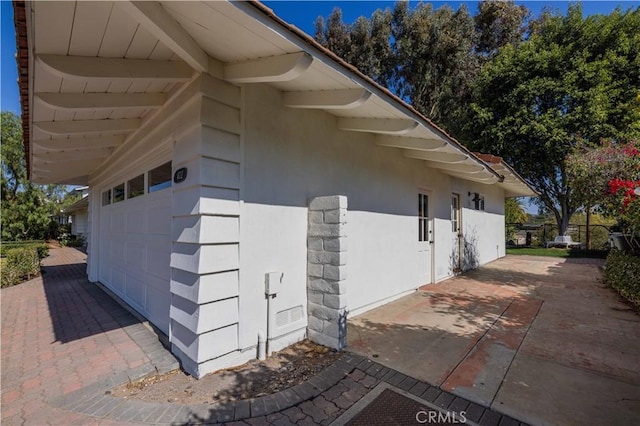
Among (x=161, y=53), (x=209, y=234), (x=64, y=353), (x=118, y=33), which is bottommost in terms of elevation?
(x=64, y=353)

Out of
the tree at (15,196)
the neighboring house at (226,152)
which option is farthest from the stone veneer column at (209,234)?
the tree at (15,196)

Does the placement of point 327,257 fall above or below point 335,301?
above

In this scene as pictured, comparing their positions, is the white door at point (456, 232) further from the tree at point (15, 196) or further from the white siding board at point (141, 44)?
the tree at point (15, 196)

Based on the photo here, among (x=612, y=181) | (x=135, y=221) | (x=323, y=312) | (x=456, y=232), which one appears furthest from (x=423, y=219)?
(x=135, y=221)

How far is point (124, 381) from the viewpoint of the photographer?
2.87 meters

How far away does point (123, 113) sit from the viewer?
12.8 ft

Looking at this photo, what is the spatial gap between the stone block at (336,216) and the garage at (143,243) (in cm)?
210

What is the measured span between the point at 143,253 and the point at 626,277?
914 centimetres

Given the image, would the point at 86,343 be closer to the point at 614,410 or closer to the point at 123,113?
the point at 123,113

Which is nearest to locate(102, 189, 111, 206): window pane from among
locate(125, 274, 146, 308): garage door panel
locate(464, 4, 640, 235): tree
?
locate(125, 274, 146, 308): garage door panel

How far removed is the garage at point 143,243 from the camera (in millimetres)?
4020

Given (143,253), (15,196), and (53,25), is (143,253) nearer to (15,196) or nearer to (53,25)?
(53,25)

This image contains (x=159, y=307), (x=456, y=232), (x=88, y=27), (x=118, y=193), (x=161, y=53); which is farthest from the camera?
(x=456, y=232)

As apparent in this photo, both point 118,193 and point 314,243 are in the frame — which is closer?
point 314,243
